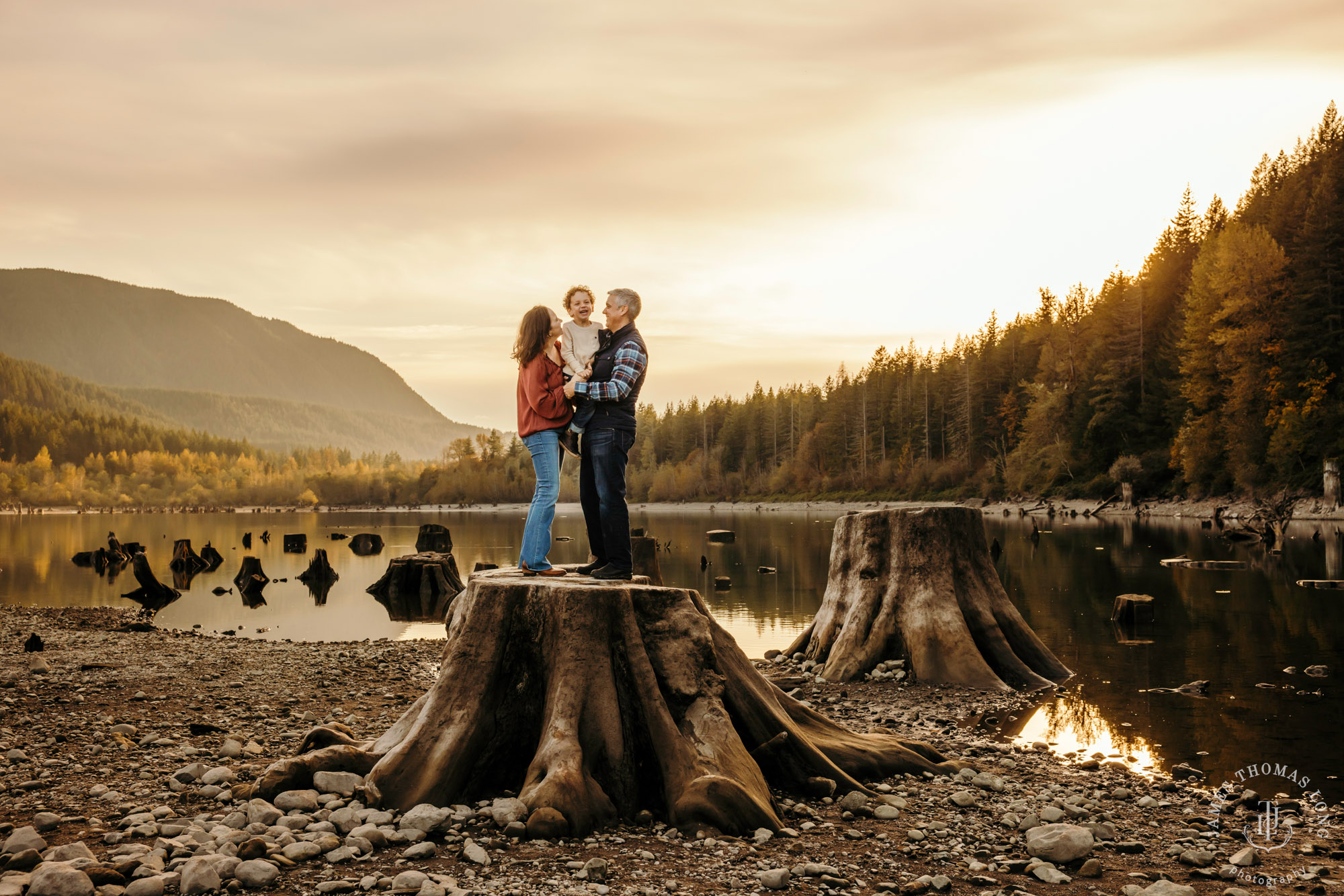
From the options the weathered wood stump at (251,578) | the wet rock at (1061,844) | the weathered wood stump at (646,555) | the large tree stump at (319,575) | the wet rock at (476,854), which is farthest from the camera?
the large tree stump at (319,575)

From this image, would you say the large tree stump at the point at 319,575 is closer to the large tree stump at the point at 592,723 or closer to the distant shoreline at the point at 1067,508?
the distant shoreline at the point at 1067,508

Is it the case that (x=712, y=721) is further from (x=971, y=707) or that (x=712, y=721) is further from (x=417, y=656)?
(x=417, y=656)

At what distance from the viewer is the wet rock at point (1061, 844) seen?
22.3ft

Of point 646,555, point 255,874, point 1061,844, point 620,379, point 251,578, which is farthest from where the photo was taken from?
point 251,578

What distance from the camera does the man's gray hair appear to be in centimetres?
921

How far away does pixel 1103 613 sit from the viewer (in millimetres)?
23953

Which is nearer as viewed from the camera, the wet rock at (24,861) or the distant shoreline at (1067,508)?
the wet rock at (24,861)

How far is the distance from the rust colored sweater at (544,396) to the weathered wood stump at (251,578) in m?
31.5

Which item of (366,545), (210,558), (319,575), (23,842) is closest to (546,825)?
(23,842)

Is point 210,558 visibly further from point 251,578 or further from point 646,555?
point 646,555

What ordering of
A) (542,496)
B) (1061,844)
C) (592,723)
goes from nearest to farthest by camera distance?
(1061,844) < (592,723) < (542,496)

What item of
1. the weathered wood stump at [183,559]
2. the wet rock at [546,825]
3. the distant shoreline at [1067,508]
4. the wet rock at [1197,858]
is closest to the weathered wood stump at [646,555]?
the distant shoreline at [1067,508]

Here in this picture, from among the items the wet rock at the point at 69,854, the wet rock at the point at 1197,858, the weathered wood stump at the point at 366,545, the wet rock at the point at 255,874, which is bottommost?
the weathered wood stump at the point at 366,545

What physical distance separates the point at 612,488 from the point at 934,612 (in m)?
7.38
